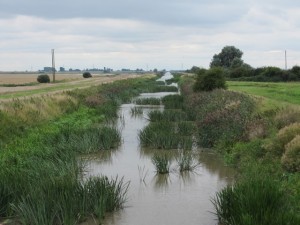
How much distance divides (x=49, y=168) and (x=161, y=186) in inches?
118

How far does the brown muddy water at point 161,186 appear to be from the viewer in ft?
31.3

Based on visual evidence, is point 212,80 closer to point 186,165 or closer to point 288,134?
point 186,165

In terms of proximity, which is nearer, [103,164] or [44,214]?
[44,214]

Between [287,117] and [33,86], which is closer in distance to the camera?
[287,117]

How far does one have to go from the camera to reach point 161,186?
12359mm

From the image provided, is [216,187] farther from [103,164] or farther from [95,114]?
[95,114]

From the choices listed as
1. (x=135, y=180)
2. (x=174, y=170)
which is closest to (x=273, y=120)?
(x=174, y=170)

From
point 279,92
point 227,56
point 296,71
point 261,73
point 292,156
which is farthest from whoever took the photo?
point 227,56

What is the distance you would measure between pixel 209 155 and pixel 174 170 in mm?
2946

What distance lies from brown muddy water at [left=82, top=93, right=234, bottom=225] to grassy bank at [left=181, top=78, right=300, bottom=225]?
52 centimetres

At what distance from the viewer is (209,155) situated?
16.7m

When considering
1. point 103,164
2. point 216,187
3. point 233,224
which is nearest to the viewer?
point 233,224

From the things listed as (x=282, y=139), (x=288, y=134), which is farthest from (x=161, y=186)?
(x=288, y=134)

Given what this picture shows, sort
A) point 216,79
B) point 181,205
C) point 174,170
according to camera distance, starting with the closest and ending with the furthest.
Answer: point 181,205, point 174,170, point 216,79
